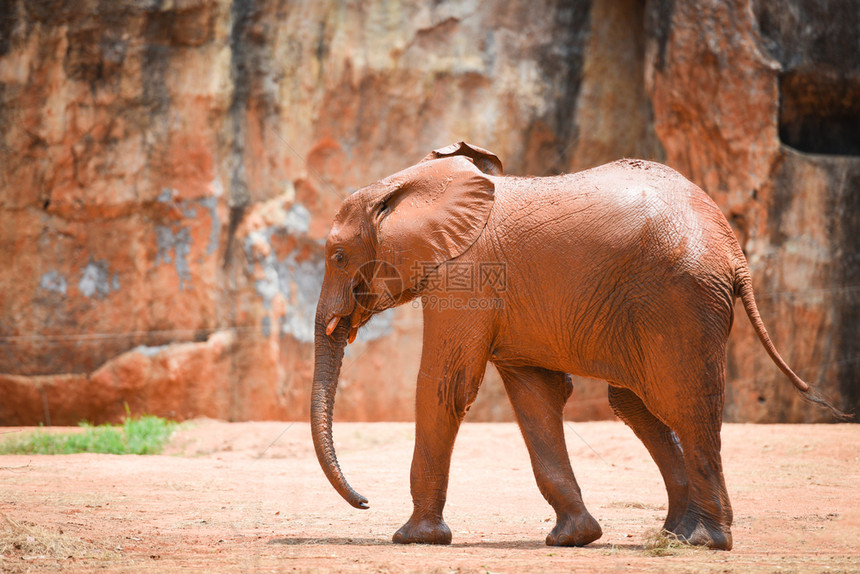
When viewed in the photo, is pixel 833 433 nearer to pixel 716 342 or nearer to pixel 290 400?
pixel 716 342

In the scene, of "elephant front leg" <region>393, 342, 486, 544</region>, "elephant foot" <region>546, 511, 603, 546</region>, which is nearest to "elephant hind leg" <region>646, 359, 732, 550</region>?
"elephant foot" <region>546, 511, 603, 546</region>

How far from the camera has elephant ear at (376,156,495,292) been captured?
608 centimetres

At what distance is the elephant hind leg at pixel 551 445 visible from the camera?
5.82 m

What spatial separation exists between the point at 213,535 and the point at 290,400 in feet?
26.4

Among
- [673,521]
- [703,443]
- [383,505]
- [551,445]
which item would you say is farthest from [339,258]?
[673,521]

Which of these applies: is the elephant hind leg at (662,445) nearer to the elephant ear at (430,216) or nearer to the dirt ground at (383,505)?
the dirt ground at (383,505)

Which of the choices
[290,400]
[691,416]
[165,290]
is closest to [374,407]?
[290,400]

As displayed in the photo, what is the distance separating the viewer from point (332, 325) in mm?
6516

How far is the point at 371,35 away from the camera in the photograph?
14633 mm

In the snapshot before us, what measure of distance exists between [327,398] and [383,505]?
69.4 inches

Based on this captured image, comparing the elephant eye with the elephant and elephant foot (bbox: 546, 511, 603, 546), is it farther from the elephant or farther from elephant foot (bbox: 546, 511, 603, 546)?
elephant foot (bbox: 546, 511, 603, 546)

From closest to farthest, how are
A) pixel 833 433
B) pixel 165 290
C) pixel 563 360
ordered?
1. pixel 563 360
2. pixel 833 433
3. pixel 165 290

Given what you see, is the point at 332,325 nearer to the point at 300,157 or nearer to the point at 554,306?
the point at 554,306

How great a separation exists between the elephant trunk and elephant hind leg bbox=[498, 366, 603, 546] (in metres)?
1.13
